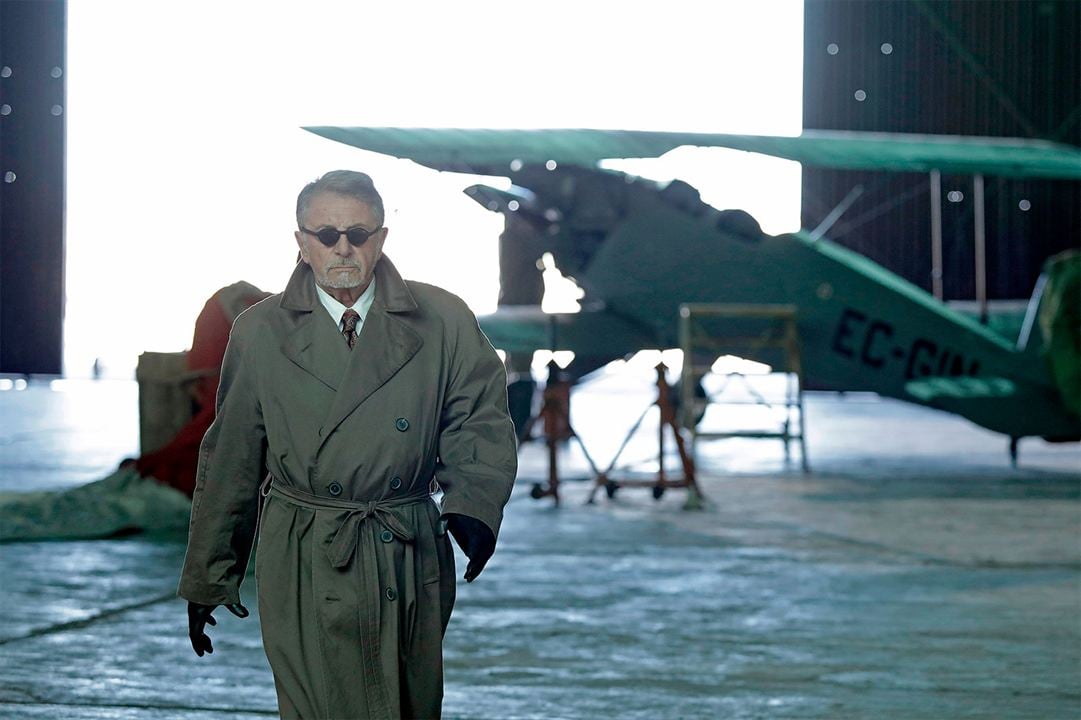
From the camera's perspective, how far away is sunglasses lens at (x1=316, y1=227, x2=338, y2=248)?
257cm

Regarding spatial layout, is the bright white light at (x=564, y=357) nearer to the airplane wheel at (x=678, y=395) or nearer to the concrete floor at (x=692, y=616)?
the airplane wheel at (x=678, y=395)

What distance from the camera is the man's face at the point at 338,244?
2576 millimetres

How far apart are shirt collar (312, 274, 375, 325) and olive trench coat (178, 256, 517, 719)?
2 centimetres

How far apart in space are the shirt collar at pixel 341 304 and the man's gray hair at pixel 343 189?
5.3 inches

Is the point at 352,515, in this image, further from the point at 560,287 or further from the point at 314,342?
the point at 560,287

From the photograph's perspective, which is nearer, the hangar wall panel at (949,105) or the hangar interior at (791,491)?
the hangar interior at (791,491)

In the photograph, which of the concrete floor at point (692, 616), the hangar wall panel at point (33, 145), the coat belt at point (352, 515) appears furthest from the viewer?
the hangar wall panel at point (33, 145)

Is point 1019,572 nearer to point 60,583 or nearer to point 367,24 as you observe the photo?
point 60,583

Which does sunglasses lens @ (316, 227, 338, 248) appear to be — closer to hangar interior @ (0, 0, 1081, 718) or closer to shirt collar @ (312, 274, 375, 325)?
shirt collar @ (312, 274, 375, 325)

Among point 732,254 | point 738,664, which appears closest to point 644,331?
point 732,254

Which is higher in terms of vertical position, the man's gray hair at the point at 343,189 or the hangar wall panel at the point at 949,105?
the hangar wall panel at the point at 949,105

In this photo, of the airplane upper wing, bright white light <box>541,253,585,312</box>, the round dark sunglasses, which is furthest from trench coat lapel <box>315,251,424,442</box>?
bright white light <box>541,253,585,312</box>

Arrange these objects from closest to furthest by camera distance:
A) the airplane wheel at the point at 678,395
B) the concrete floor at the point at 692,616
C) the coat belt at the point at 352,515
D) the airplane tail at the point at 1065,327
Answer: the coat belt at the point at 352,515 < the concrete floor at the point at 692,616 < the airplane tail at the point at 1065,327 < the airplane wheel at the point at 678,395

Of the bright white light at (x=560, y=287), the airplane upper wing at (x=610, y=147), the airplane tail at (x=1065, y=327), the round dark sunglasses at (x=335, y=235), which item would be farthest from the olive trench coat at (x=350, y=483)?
the bright white light at (x=560, y=287)
